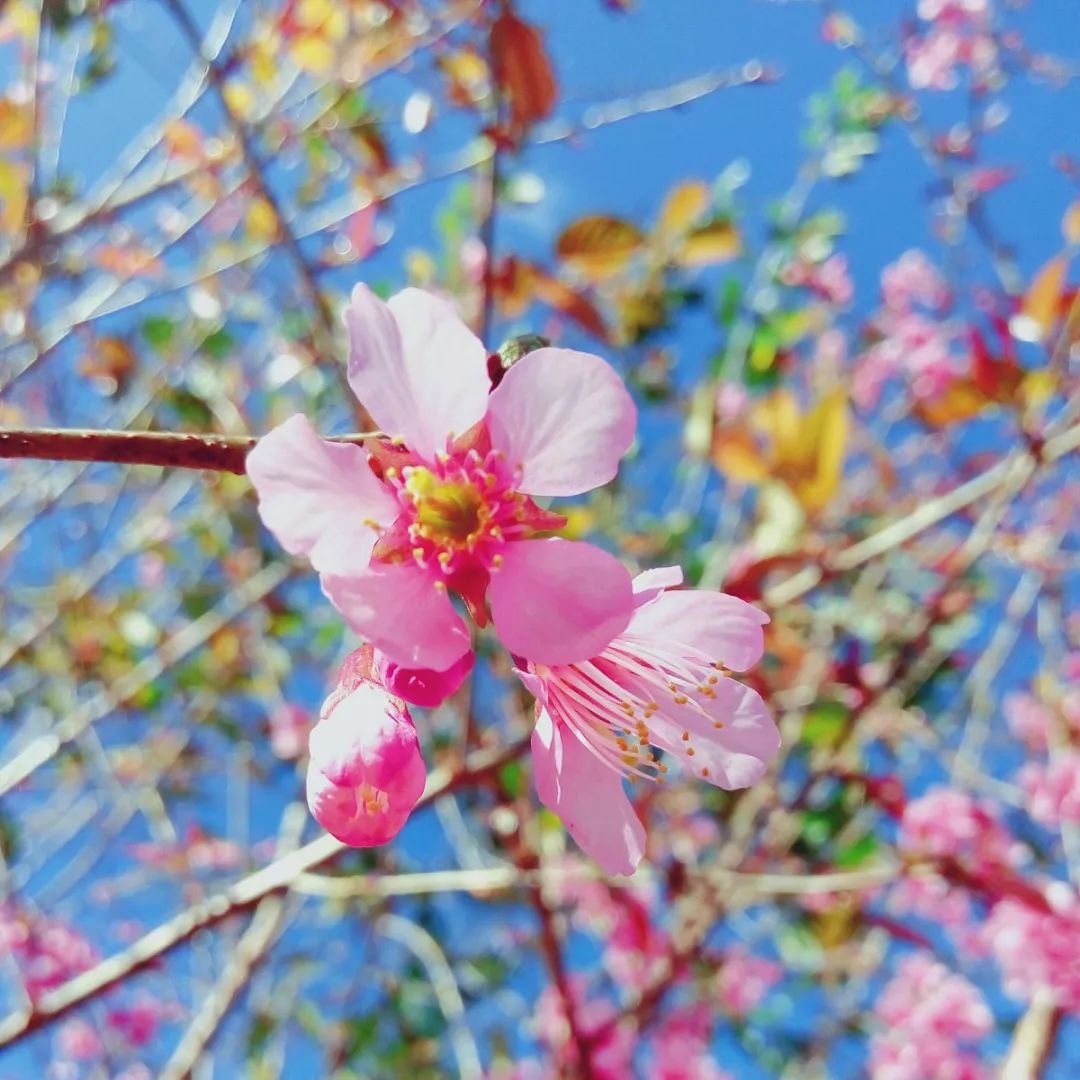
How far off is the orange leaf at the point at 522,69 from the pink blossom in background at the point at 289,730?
170cm

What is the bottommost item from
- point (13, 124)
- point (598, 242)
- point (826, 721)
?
point (826, 721)

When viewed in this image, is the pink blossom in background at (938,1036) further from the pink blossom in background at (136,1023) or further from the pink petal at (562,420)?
the pink petal at (562,420)

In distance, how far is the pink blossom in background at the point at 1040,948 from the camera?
149 cm

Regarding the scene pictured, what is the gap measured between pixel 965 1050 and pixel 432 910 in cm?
135

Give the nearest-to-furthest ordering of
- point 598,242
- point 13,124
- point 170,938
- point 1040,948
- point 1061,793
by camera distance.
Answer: point 170,938 < point 598,242 < point 1040,948 < point 13,124 < point 1061,793

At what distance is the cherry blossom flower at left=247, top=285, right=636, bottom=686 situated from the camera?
16.6 inches

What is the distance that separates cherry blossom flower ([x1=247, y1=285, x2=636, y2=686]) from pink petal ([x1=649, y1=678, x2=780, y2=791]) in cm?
16

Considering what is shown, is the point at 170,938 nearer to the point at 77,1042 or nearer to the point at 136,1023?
the point at 136,1023

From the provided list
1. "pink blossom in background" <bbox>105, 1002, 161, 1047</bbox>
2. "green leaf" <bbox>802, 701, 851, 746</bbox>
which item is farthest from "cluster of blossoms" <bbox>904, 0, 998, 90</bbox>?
"pink blossom in background" <bbox>105, 1002, 161, 1047</bbox>

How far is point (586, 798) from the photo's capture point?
0.52 metres

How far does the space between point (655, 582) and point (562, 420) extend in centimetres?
10

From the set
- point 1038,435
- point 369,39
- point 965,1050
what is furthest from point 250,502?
point 965,1050

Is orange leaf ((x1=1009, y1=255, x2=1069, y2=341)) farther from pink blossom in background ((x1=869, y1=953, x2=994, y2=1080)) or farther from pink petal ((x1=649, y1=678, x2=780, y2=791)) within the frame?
pink blossom in background ((x1=869, y1=953, x2=994, y2=1080))

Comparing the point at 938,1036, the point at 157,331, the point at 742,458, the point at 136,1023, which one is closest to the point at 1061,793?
the point at 938,1036
